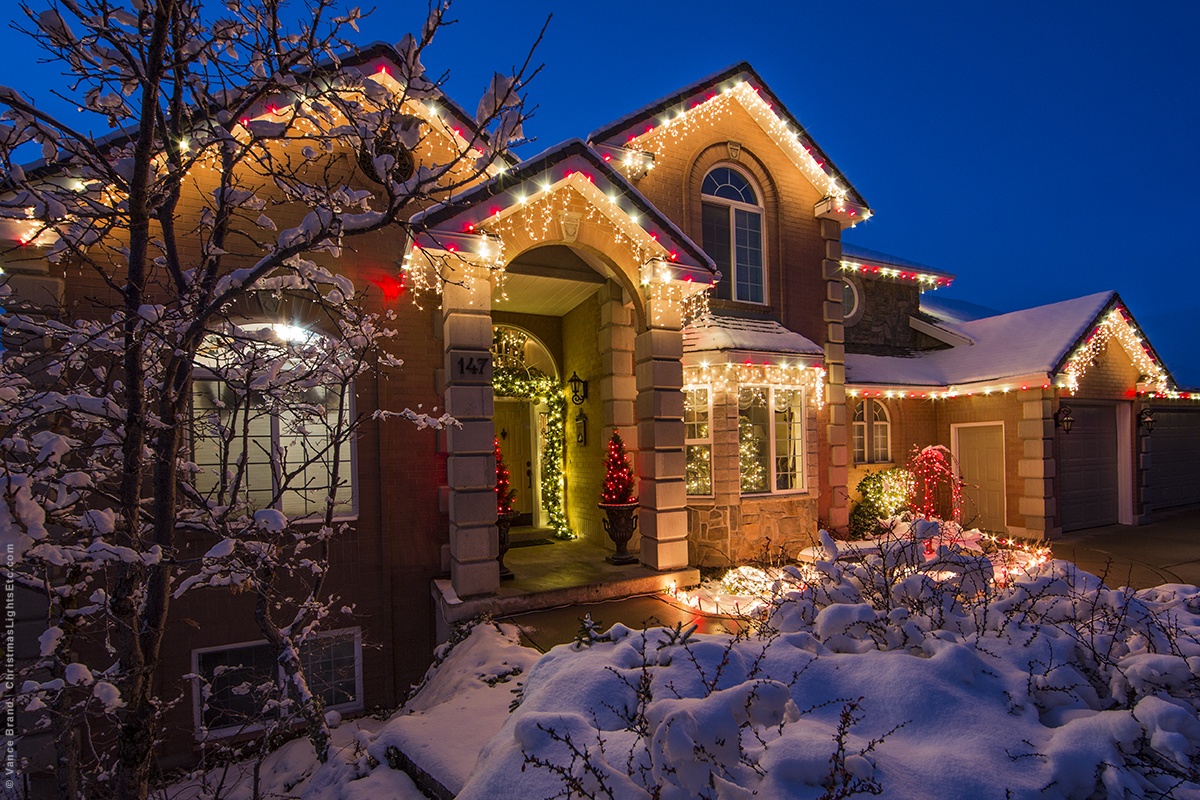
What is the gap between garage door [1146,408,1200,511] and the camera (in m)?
14.1

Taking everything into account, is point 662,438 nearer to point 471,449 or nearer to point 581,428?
point 471,449

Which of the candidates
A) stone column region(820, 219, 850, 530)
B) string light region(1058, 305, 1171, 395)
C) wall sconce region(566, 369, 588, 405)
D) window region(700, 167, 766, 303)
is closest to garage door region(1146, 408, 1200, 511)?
string light region(1058, 305, 1171, 395)

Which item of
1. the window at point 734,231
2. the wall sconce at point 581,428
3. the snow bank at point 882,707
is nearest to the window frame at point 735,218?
the window at point 734,231

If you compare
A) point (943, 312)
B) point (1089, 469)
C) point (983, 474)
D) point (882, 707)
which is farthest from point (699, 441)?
point (943, 312)

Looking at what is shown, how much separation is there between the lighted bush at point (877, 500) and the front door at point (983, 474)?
1.61 m

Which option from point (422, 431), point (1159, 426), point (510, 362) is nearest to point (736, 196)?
point (510, 362)

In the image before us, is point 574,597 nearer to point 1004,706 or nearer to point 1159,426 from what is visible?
point 1004,706

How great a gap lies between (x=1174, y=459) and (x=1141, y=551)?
7.23 m

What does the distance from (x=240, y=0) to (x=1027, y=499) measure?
1423 centimetres

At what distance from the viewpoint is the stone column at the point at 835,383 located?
1049cm

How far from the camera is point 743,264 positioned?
10344 millimetres

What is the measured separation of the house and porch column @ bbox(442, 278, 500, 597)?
26 millimetres

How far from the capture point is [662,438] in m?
7.48

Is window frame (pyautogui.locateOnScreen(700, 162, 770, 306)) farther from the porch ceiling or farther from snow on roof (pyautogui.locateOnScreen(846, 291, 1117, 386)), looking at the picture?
snow on roof (pyautogui.locateOnScreen(846, 291, 1117, 386))
